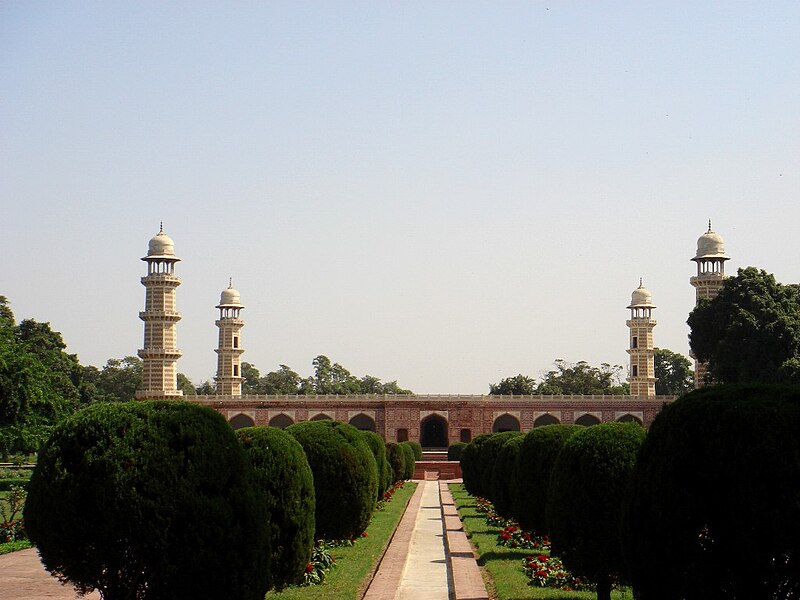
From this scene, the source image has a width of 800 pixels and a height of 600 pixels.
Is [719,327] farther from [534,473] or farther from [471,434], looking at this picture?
[534,473]

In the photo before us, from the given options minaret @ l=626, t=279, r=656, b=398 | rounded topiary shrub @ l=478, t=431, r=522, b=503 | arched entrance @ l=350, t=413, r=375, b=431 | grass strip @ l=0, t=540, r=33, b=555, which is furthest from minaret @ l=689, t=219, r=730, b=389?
grass strip @ l=0, t=540, r=33, b=555

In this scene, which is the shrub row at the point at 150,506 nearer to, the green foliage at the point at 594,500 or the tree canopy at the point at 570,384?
the green foliage at the point at 594,500

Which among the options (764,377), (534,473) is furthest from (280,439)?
(764,377)

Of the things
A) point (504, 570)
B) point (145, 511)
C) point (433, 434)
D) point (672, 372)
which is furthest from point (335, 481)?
point (672, 372)

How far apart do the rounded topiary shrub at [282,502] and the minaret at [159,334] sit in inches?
1660

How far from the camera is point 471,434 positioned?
2151 inches

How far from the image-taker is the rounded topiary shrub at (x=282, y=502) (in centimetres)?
1033

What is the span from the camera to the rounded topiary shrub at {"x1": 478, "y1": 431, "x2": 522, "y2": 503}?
2294 centimetres

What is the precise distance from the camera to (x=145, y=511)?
7.50 metres

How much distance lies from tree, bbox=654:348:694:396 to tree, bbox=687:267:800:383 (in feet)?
114

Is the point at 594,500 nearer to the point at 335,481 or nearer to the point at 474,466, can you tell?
the point at 335,481

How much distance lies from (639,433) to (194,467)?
16.5ft

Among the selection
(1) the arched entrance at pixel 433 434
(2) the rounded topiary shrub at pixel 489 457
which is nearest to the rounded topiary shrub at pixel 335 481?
(2) the rounded topiary shrub at pixel 489 457

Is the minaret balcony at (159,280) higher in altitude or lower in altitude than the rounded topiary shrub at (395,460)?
higher
